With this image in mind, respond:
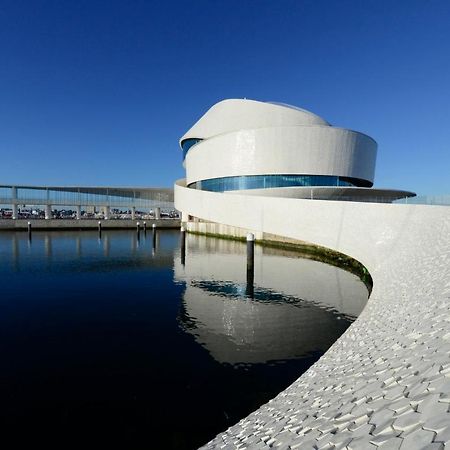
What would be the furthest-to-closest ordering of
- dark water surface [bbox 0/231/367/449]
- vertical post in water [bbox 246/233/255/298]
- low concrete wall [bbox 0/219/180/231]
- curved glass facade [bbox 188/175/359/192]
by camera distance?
low concrete wall [bbox 0/219/180/231] → curved glass facade [bbox 188/175/359/192] → vertical post in water [bbox 246/233/255/298] → dark water surface [bbox 0/231/367/449]

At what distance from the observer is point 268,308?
12.5 metres

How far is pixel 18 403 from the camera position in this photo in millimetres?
6105

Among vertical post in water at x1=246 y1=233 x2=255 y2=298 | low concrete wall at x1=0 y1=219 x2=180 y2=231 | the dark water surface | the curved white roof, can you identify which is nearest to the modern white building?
the curved white roof

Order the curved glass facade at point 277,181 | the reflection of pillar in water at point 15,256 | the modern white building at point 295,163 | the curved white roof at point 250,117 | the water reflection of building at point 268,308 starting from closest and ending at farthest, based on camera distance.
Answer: the water reflection of building at point 268,308, the reflection of pillar in water at point 15,256, the modern white building at point 295,163, the curved glass facade at point 277,181, the curved white roof at point 250,117

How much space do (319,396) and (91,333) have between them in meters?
7.55

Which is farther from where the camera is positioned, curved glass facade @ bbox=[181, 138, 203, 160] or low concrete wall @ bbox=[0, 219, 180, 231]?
curved glass facade @ bbox=[181, 138, 203, 160]

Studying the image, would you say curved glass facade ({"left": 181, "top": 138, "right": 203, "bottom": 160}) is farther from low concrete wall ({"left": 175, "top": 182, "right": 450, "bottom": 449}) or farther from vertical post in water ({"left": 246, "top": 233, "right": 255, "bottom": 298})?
low concrete wall ({"left": 175, "top": 182, "right": 450, "bottom": 449})

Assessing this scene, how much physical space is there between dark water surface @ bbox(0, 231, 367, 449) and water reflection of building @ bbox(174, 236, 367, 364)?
0.19ft

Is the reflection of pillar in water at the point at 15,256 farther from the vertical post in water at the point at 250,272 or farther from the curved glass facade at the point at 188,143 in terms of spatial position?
the curved glass facade at the point at 188,143

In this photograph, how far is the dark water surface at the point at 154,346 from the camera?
5707mm

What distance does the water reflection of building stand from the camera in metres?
8.99

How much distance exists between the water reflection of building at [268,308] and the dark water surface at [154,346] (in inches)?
2.3

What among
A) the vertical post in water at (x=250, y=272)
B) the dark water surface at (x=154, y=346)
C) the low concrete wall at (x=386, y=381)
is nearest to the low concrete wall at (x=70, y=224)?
the dark water surface at (x=154, y=346)

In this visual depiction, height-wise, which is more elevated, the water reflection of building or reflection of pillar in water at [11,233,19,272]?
the water reflection of building
